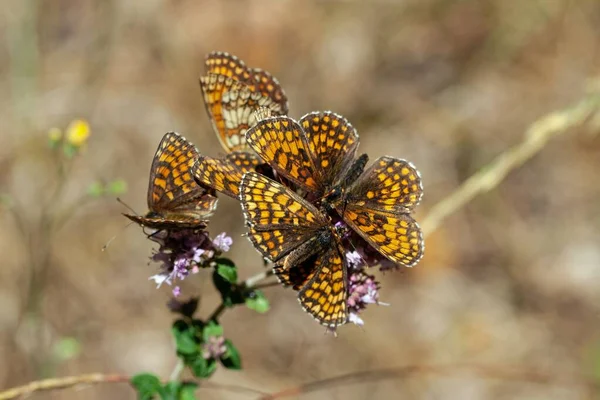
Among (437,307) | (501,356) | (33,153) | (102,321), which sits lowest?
(102,321)

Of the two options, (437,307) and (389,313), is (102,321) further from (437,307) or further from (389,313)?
(437,307)

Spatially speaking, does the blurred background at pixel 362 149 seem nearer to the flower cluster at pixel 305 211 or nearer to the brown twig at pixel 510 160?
the flower cluster at pixel 305 211

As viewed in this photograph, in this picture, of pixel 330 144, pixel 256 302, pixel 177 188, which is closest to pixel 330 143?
pixel 330 144

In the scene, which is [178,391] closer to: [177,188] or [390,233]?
[177,188]

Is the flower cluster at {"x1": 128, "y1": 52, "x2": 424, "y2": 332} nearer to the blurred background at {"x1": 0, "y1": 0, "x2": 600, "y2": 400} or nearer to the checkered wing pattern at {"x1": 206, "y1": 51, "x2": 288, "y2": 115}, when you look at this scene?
the checkered wing pattern at {"x1": 206, "y1": 51, "x2": 288, "y2": 115}

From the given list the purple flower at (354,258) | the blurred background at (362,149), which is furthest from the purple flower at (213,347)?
the blurred background at (362,149)

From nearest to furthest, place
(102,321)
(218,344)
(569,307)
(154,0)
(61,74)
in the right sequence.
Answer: (218,344)
(102,321)
(569,307)
(61,74)
(154,0)

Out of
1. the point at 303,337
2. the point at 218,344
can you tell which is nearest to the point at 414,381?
the point at 303,337
